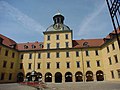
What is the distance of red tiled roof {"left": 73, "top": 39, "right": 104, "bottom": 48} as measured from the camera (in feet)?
130

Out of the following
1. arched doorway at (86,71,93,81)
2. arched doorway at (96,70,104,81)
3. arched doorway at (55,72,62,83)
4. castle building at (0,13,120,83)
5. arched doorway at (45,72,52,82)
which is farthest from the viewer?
arched doorway at (45,72,52,82)

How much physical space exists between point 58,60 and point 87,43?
34.7 ft

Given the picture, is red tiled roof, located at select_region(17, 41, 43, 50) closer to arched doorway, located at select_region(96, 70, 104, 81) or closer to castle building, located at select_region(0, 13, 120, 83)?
castle building, located at select_region(0, 13, 120, 83)

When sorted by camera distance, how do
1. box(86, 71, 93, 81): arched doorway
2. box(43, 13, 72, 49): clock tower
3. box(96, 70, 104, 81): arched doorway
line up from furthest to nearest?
box(43, 13, 72, 49): clock tower < box(86, 71, 93, 81): arched doorway < box(96, 70, 104, 81): arched doorway

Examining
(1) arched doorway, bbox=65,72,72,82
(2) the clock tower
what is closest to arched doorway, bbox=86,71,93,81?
(1) arched doorway, bbox=65,72,72,82

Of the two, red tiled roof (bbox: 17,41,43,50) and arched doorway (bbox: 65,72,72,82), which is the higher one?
red tiled roof (bbox: 17,41,43,50)

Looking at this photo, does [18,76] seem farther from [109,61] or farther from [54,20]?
[109,61]

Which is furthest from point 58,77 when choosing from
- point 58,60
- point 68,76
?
point 58,60

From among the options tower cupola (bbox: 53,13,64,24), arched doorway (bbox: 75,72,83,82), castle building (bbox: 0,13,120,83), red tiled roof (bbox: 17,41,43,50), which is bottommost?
arched doorway (bbox: 75,72,83,82)

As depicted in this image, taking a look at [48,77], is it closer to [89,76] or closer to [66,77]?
[66,77]

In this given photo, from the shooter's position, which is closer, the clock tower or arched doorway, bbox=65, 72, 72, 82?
arched doorway, bbox=65, 72, 72, 82

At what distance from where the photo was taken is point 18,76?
39.0 m

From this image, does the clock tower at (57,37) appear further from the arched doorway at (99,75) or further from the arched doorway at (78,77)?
the arched doorway at (99,75)

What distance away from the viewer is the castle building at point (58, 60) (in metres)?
35.3
